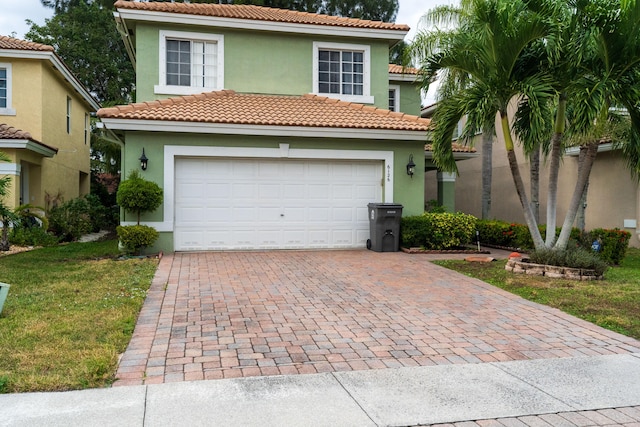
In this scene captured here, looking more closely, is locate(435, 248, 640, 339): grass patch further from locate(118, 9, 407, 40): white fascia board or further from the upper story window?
the upper story window

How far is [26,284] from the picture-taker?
27.6 feet

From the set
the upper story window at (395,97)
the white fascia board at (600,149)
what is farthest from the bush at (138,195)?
the white fascia board at (600,149)

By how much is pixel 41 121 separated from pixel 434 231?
1294 cm

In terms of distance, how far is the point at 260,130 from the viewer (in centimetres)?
1268

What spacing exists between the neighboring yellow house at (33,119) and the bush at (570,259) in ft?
45.1

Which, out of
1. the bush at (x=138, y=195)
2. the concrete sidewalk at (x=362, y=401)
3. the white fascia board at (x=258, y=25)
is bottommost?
the concrete sidewalk at (x=362, y=401)

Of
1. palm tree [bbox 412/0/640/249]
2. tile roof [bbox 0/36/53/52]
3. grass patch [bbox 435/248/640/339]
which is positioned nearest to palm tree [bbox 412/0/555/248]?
palm tree [bbox 412/0/640/249]

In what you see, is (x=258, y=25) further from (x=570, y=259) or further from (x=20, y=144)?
(x=570, y=259)

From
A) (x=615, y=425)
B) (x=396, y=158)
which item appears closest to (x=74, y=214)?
(x=396, y=158)

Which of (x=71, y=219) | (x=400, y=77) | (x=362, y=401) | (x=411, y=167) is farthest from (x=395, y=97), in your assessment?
(x=362, y=401)

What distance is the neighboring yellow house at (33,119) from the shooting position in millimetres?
14951

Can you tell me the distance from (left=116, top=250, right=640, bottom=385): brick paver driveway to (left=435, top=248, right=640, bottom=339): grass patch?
0.30 metres

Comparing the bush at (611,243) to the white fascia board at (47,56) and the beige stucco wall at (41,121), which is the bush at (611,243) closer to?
the beige stucco wall at (41,121)

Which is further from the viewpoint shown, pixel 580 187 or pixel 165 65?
pixel 165 65
